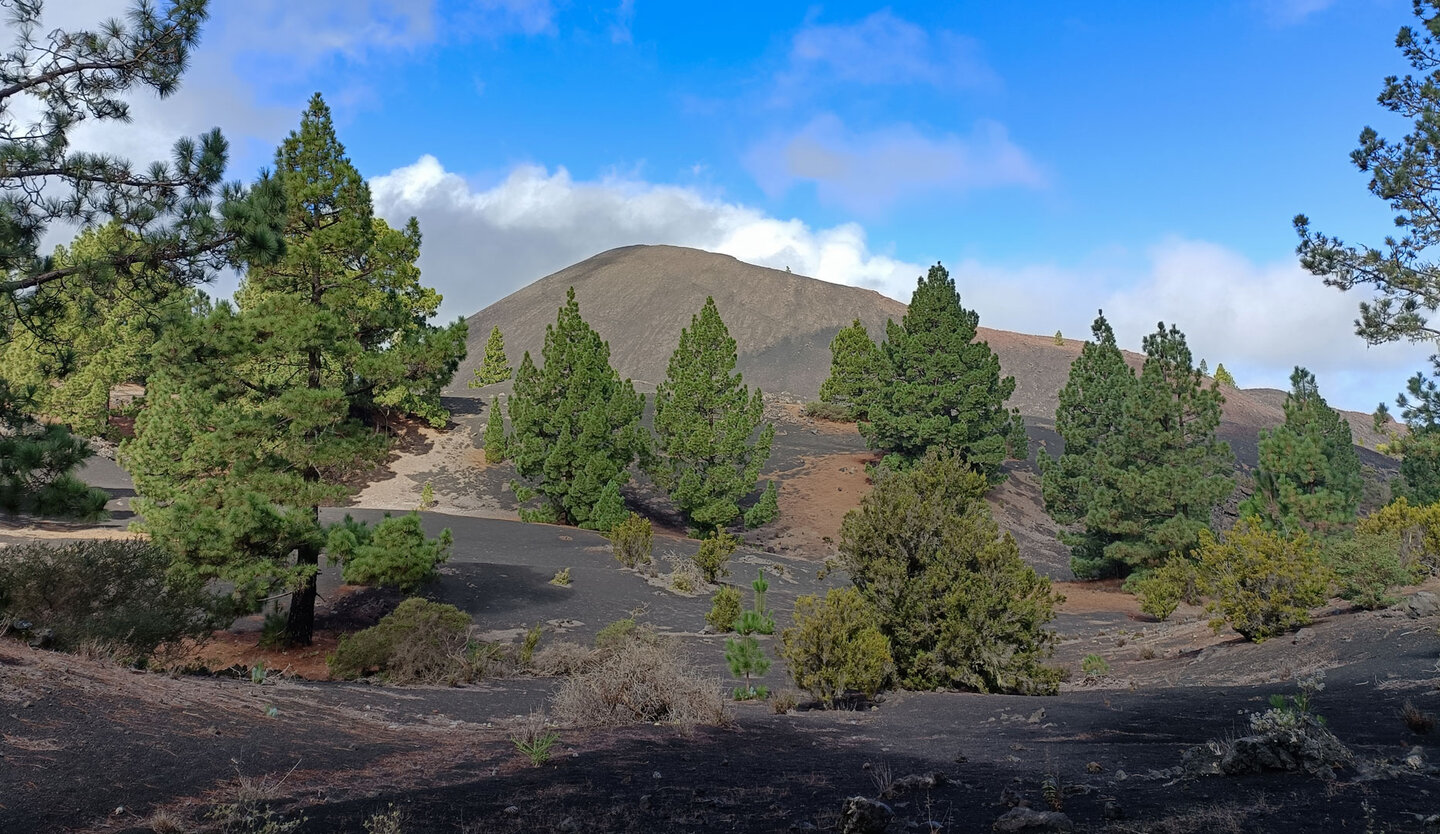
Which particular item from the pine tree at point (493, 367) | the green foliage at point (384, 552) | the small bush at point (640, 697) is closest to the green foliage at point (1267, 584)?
the small bush at point (640, 697)

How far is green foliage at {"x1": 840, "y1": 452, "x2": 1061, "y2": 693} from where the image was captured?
10844mm

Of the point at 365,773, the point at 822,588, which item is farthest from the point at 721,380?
the point at 365,773

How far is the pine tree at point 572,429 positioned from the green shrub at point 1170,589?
1642cm

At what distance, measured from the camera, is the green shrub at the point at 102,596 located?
9.40 metres

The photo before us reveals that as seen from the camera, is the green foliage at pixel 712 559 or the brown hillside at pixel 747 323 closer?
the green foliage at pixel 712 559

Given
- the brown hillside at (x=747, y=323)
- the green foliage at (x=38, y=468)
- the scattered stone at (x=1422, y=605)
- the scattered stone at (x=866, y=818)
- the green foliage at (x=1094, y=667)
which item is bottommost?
the green foliage at (x=1094, y=667)

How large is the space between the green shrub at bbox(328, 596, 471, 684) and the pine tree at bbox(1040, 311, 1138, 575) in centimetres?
2351

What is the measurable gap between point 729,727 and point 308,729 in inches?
151

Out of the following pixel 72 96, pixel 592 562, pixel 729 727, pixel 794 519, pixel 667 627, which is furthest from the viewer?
pixel 794 519

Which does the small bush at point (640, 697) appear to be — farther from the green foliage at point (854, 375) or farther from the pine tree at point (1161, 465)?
the green foliage at point (854, 375)

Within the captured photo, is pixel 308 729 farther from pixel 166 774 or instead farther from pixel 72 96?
pixel 72 96

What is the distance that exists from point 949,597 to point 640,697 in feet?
13.9

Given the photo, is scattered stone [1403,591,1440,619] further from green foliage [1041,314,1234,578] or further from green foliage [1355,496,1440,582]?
green foliage [1041,314,1234,578]

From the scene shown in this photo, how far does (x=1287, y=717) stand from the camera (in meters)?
5.38
